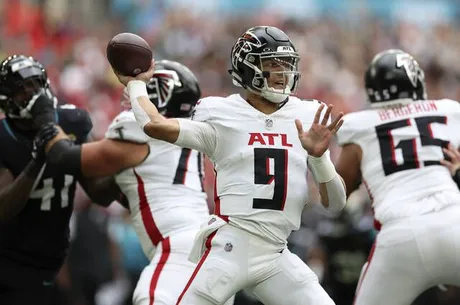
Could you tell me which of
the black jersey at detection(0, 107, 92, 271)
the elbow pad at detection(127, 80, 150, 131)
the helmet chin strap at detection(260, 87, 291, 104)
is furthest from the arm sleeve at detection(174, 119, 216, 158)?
the black jersey at detection(0, 107, 92, 271)

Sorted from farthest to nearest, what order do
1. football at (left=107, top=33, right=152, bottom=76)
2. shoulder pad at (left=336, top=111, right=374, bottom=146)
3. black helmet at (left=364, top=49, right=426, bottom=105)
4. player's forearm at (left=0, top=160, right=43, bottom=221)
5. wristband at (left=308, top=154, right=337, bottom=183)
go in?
black helmet at (left=364, top=49, right=426, bottom=105)
shoulder pad at (left=336, top=111, right=374, bottom=146)
player's forearm at (left=0, top=160, right=43, bottom=221)
football at (left=107, top=33, right=152, bottom=76)
wristband at (left=308, top=154, right=337, bottom=183)

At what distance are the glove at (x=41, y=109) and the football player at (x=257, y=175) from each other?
3.17 ft

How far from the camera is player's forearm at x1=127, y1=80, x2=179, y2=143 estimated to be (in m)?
5.57

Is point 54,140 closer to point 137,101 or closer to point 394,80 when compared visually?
point 137,101

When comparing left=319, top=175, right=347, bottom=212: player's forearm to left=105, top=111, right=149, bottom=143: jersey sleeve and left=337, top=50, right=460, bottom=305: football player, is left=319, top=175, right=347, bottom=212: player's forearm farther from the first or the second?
left=105, top=111, right=149, bottom=143: jersey sleeve

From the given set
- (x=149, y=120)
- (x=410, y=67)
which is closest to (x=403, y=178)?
(x=410, y=67)

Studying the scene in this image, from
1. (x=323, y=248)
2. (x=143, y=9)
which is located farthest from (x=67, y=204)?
(x=143, y=9)

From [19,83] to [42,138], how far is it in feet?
1.37

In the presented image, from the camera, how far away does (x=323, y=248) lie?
9.49 metres

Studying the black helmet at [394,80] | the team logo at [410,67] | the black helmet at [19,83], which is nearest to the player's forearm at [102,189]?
the black helmet at [19,83]

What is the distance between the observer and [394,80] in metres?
7.00

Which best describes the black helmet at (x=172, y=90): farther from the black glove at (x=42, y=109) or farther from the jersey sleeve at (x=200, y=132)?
the jersey sleeve at (x=200, y=132)

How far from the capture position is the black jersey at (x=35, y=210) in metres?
6.81

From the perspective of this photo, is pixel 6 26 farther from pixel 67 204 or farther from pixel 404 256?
pixel 404 256
